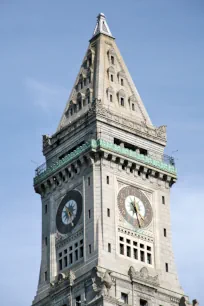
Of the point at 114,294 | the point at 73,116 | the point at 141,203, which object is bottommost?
the point at 114,294

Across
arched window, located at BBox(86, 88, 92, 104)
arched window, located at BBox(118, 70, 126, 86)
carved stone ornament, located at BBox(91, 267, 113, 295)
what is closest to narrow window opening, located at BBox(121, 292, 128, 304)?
carved stone ornament, located at BBox(91, 267, 113, 295)

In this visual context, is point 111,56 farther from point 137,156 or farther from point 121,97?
point 137,156

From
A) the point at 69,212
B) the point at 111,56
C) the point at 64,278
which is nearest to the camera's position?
the point at 64,278

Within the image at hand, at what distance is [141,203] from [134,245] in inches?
208

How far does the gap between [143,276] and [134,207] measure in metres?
8.42

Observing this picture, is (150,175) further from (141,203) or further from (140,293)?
(140,293)

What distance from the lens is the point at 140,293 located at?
140000 mm

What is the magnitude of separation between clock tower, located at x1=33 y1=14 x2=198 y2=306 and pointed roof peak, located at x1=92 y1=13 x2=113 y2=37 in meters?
4.92

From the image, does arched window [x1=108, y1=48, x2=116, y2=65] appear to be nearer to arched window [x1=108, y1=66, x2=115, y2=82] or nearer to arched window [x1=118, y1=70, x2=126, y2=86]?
arched window [x1=108, y1=66, x2=115, y2=82]

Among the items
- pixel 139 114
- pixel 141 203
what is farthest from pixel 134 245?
pixel 139 114

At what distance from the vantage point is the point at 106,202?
470ft

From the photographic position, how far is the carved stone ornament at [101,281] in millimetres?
136750

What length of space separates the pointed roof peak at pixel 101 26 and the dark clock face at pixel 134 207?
22.6 meters

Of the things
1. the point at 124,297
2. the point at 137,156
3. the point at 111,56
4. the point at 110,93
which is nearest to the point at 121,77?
the point at 111,56
